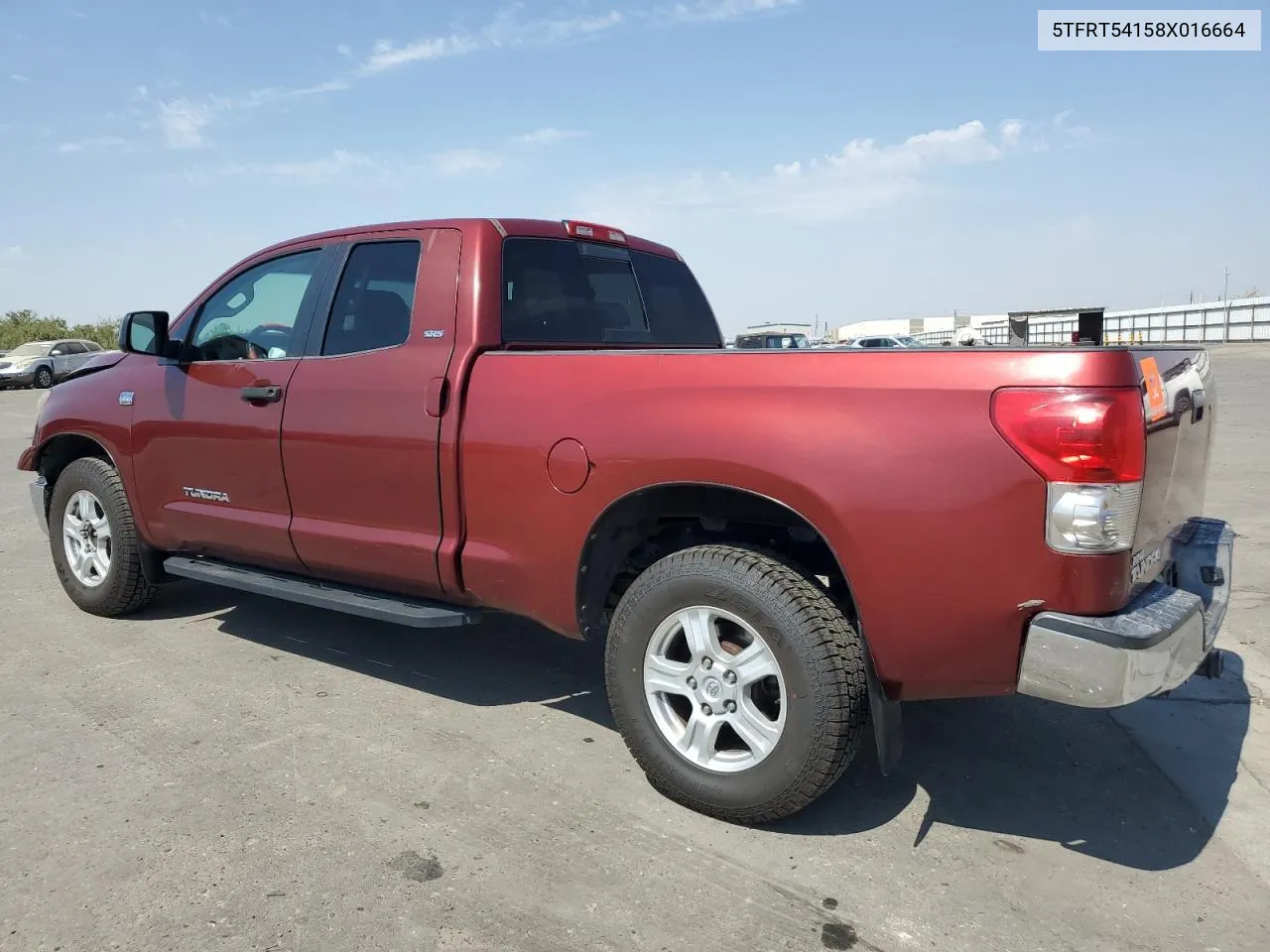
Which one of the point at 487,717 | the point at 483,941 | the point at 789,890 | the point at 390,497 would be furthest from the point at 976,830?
the point at 390,497

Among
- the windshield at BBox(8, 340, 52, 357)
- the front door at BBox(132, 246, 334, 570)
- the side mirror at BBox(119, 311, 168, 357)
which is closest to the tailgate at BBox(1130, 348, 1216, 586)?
the front door at BBox(132, 246, 334, 570)

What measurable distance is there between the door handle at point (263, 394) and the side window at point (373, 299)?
0.28 metres

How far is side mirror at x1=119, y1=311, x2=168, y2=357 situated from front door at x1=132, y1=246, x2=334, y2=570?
0.31ft

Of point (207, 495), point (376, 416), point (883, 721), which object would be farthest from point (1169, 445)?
point (207, 495)

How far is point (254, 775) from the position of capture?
3273 mm

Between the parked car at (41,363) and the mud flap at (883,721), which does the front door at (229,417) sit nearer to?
the mud flap at (883,721)

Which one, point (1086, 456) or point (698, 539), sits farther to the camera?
point (698, 539)

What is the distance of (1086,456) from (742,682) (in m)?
1.19

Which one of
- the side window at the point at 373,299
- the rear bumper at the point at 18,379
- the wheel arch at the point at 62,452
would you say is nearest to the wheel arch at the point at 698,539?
the side window at the point at 373,299

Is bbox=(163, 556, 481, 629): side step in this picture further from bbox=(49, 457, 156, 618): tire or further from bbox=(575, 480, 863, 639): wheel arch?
bbox=(575, 480, 863, 639): wheel arch

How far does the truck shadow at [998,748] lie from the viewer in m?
2.97

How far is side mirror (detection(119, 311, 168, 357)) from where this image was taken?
15.1 ft

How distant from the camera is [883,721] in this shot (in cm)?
272

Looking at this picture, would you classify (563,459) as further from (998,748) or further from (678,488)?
(998,748)
